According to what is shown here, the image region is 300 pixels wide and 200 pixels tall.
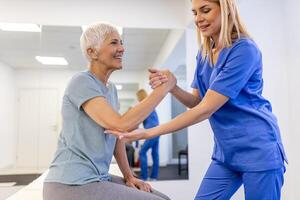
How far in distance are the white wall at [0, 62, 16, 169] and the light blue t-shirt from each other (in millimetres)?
2415

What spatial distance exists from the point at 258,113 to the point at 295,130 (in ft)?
5.60

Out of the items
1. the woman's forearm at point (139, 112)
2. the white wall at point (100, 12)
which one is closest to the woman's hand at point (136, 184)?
the woman's forearm at point (139, 112)

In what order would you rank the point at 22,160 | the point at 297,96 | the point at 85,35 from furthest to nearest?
the point at 22,160, the point at 297,96, the point at 85,35

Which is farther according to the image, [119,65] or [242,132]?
[119,65]

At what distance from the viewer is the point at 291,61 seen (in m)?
2.62

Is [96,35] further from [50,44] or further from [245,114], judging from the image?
[50,44]

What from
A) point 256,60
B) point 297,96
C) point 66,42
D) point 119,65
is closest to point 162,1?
point 66,42

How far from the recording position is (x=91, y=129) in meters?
1.17

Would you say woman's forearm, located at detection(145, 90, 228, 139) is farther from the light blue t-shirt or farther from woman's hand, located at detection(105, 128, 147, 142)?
the light blue t-shirt

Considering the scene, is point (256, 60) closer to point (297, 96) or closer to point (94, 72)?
point (94, 72)

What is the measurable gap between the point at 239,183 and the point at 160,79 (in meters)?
0.58

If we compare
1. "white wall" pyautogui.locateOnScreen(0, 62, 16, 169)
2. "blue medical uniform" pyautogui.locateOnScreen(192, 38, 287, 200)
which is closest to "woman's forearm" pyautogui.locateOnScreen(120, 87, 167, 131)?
"blue medical uniform" pyautogui.locateOnScreen(192, 38, 287, 200)

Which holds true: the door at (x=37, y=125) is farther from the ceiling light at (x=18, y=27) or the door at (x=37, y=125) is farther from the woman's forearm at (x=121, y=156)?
A: the woman's forearm at (x=121, y=156)

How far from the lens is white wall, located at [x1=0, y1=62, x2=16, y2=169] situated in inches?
127
